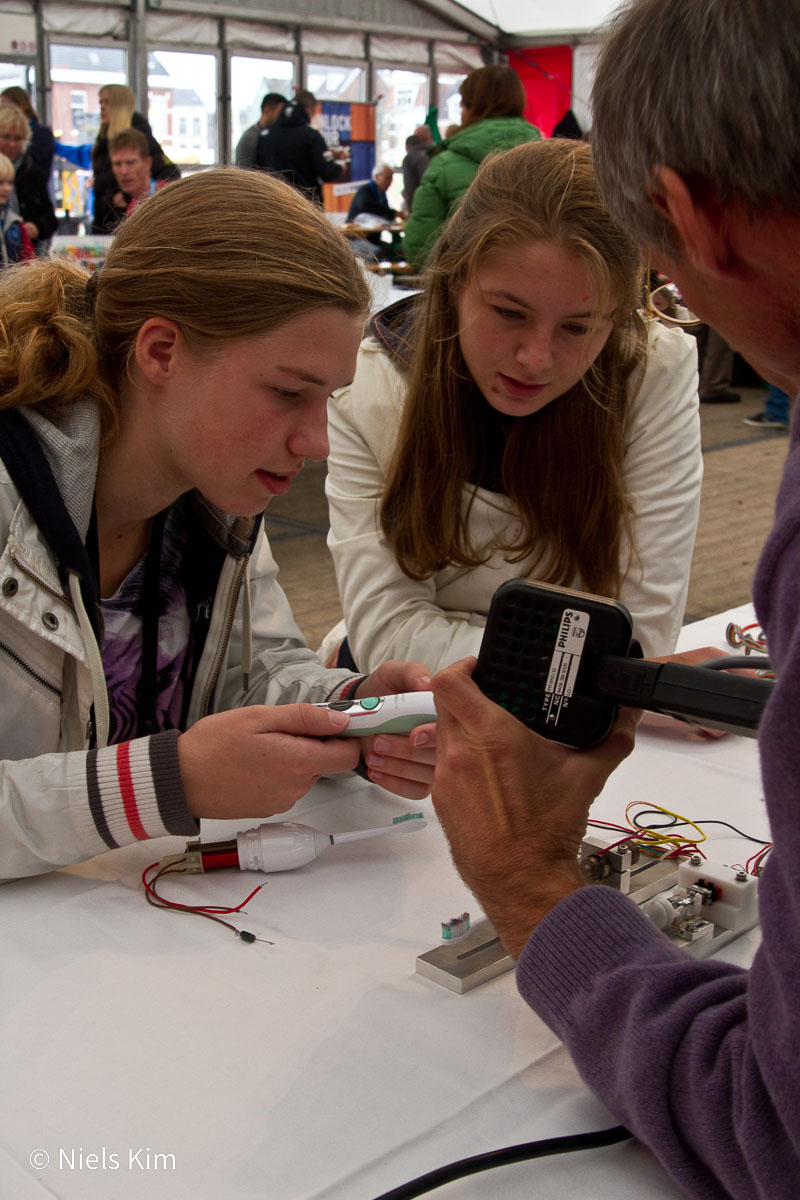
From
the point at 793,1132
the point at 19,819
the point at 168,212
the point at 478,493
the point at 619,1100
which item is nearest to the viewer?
the point at 793,1132

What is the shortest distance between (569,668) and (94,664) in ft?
1.82

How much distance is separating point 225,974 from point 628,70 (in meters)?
0.72

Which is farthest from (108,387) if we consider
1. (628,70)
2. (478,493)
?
(628,70)

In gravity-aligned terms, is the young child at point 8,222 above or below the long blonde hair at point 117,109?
below

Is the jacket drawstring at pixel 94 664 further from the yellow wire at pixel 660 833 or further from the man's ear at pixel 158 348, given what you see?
the yellow wire at pixel 660 833

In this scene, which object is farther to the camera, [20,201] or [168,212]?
[20,201]

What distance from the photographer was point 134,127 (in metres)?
6.68

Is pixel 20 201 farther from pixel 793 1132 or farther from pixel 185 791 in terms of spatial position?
pixel 793 1132

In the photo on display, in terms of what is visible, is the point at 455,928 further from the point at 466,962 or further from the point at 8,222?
Answer: the point at 8,222

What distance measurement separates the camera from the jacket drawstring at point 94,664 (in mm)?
1163

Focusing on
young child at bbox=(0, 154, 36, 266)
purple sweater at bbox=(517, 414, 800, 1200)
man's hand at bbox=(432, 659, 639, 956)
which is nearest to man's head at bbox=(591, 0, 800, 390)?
purple sweater at bbox=(517, 414, 800, 1200)

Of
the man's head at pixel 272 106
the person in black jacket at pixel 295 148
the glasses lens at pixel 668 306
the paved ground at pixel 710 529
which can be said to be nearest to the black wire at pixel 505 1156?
the glasses lens at pixel 668 306

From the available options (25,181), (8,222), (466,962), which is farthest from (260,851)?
(25,181)

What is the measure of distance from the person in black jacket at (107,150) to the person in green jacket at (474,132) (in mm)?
2155
